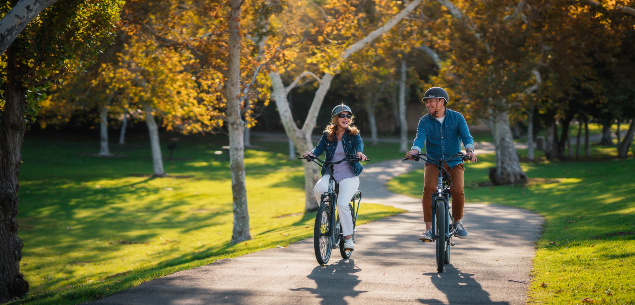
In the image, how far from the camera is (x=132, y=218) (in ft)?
56.6

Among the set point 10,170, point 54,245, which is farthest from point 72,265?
point 10,170

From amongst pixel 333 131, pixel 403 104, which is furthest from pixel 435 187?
pixel 403 104

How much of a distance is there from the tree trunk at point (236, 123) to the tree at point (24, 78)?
3640 mm

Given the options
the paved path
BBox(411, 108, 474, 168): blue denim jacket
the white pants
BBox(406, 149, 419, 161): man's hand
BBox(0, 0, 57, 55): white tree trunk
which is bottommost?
the paved path

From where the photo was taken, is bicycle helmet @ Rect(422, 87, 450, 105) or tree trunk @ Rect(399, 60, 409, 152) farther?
tree trunk @ Rect(399, 60, 409, 152)

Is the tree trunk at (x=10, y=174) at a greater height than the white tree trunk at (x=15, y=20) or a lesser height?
lesser

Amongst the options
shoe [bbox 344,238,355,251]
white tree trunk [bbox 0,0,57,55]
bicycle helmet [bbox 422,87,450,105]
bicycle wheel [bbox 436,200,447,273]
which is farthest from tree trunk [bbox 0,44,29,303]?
bicycle wheel [bbox 436,200,447,273]

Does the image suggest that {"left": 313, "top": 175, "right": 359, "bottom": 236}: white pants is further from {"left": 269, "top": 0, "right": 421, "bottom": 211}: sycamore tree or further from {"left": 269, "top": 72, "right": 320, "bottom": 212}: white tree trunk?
{"left": 269, "top": 72, "right": 320, "bottom": 212}: white tree trunk

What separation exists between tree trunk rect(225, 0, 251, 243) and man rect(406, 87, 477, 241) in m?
5.84

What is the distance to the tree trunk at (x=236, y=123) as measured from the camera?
36.9 ft

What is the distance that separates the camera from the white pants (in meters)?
6.58

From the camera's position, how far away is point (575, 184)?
19.9 meters

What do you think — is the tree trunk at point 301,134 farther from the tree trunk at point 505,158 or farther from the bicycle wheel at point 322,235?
the bicycle wheel at point 322,235

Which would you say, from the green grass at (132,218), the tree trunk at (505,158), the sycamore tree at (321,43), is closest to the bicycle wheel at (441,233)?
the green grass at (132,218)
